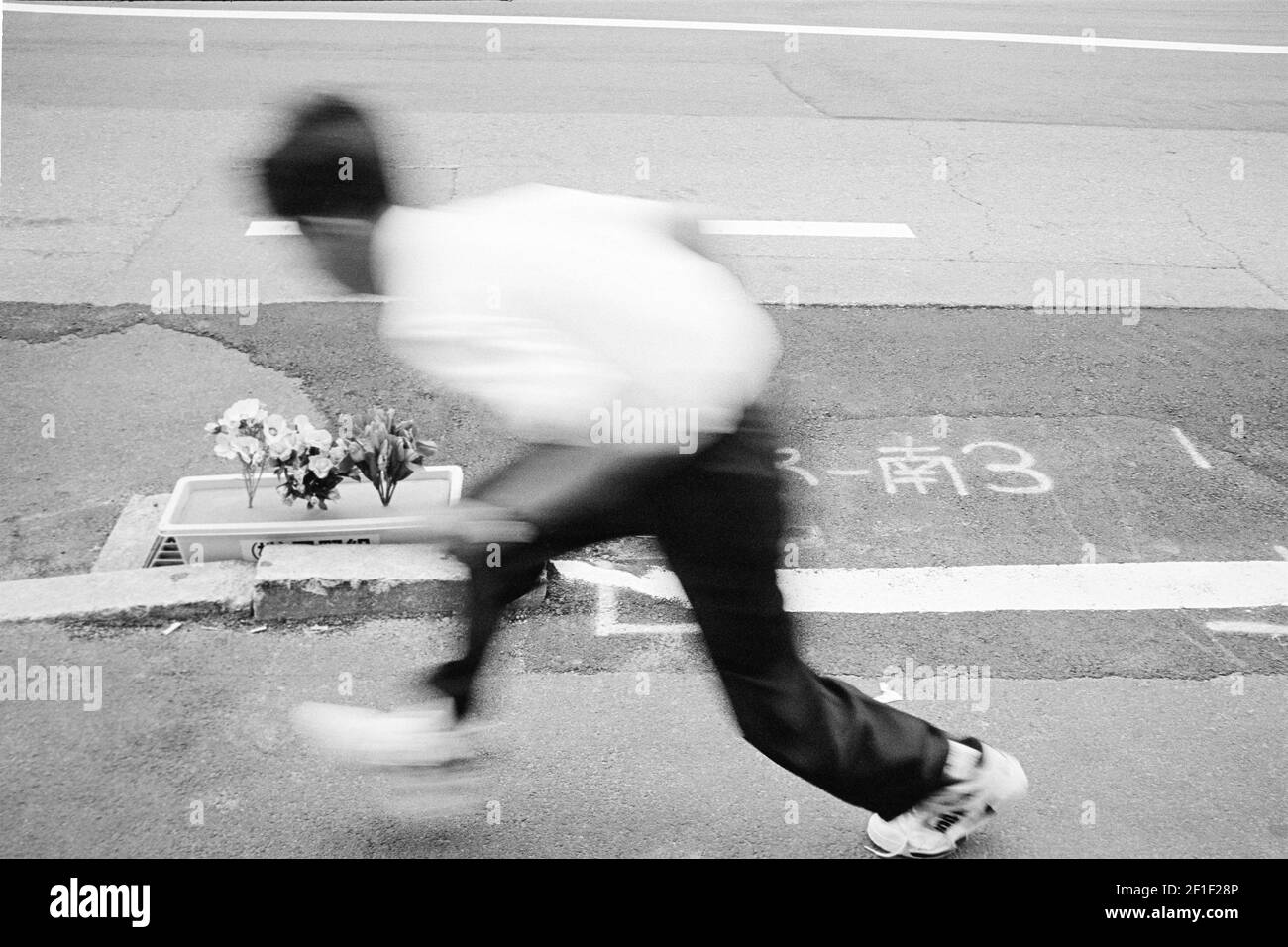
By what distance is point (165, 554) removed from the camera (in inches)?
185

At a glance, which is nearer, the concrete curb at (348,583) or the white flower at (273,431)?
the concrete curb at (348,583)

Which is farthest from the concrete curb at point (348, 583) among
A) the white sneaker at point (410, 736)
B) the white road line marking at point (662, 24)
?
the white road line marking at point (662, 24)

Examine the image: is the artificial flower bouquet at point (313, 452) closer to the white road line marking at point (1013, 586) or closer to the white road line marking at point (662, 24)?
the white road line marking at point (1013, 586)

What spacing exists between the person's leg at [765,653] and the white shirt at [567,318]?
157 millimetres

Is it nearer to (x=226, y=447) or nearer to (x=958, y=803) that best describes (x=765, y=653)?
(x=958, y=803)

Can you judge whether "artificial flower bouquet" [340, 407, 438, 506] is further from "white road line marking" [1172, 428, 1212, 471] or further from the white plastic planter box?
"white road line marking" [1172, 428, 1212, 471]

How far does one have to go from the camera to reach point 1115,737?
12.6ft

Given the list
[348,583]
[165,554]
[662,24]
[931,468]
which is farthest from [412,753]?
[662,24]

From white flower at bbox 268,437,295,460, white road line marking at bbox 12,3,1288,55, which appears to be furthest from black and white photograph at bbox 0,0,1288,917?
white road line marking at bbox 12,3,1288,55

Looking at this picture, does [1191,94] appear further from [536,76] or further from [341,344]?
[341,344]

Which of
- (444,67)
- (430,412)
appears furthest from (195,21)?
(430,412)

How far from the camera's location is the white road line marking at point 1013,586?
14.8 ft

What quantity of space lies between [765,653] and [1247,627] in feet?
7.75

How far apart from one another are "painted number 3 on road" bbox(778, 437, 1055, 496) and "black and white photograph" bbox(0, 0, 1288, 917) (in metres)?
0.02
